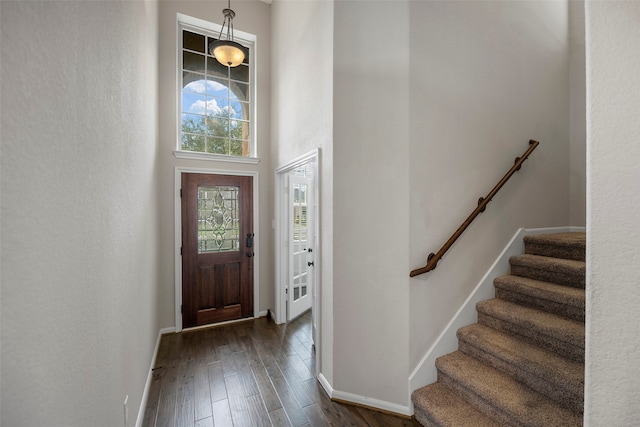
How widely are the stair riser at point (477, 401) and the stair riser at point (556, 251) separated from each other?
4.72 feet

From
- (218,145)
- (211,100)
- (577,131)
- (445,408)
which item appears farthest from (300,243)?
(577,131)

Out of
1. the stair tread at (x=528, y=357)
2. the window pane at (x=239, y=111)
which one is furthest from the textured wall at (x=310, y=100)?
the stair tread at (x=528, y=357)

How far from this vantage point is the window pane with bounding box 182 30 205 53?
3.45 m

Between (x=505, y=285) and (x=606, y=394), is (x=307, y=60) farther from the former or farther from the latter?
(x=606, y=394)

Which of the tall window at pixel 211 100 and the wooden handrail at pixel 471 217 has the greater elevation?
the tall window at pixel 211 100

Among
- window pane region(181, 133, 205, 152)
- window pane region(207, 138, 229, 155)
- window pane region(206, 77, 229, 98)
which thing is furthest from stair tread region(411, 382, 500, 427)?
window pane region(206, 77, 229, 98)

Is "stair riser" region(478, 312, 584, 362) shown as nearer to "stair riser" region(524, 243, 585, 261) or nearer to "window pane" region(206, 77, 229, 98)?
"stair riser" region(524, 243, 585, 261)

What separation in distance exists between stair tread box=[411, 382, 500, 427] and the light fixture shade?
138 inches

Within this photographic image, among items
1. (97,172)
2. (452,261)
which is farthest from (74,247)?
(452,261)

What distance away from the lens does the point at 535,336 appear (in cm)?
182

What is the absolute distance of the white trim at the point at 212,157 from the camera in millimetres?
3250

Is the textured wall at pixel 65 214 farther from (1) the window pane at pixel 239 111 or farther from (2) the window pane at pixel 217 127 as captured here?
(1) the window pane at pixel 239 111

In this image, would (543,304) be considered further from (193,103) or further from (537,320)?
(193,103)

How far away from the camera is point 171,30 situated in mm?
3232
